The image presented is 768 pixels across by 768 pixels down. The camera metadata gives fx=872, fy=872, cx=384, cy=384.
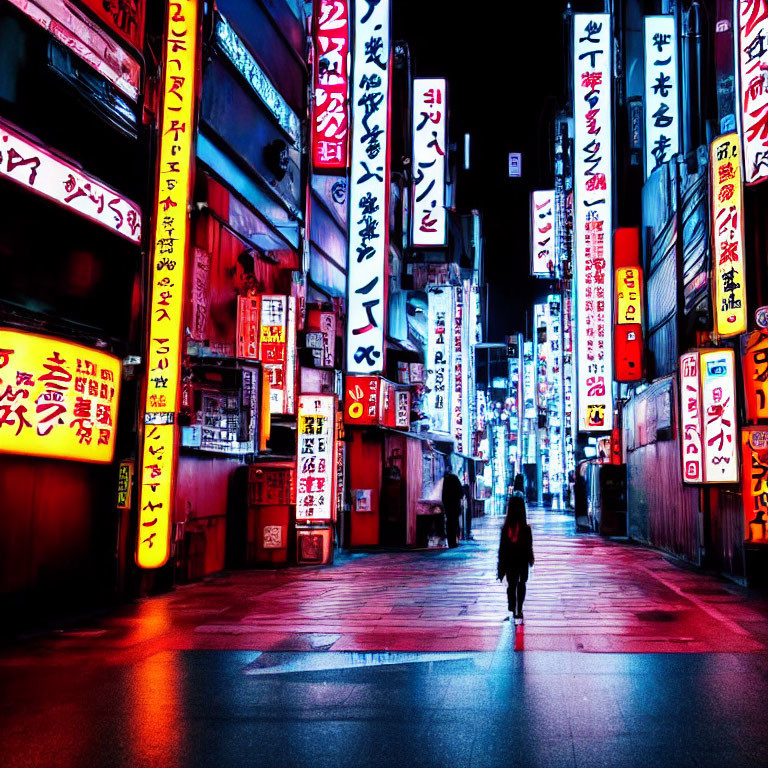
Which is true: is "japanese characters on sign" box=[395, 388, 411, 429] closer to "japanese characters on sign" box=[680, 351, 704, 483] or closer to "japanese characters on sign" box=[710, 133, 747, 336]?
"japanese characters on sign" box=[680, 351, 704, 483]

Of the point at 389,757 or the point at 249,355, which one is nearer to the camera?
the point at 389,757

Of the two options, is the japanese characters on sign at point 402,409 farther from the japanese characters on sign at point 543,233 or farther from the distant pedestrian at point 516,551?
the japanese characters on sign at point 543,233

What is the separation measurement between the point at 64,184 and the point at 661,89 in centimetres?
1875

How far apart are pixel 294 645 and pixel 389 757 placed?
4.73 m

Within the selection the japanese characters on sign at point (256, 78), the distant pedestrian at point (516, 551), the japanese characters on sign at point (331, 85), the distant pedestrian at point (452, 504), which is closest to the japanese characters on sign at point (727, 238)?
the distant pedestrian at point (516, 551)

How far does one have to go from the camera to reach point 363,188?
22.0 meters

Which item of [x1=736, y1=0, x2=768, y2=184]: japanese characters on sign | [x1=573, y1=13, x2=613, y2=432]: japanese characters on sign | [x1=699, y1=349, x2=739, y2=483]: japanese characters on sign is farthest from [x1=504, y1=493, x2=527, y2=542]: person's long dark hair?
[x1=573, y1=13, x2=613, y2=432]: japanese characters on sign

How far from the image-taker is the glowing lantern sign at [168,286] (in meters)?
14.3

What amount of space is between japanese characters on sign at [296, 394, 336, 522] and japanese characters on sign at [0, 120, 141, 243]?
7029mm

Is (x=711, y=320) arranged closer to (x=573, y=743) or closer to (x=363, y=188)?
(x=363, y=188)

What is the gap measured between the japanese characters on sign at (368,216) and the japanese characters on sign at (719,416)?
8130 millimetres

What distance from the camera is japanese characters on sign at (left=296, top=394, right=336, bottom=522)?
2006 cm

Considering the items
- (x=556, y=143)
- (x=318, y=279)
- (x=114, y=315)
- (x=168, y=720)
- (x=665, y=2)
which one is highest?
(x=556, y=143)

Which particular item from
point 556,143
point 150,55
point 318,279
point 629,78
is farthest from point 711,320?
point 556,143
